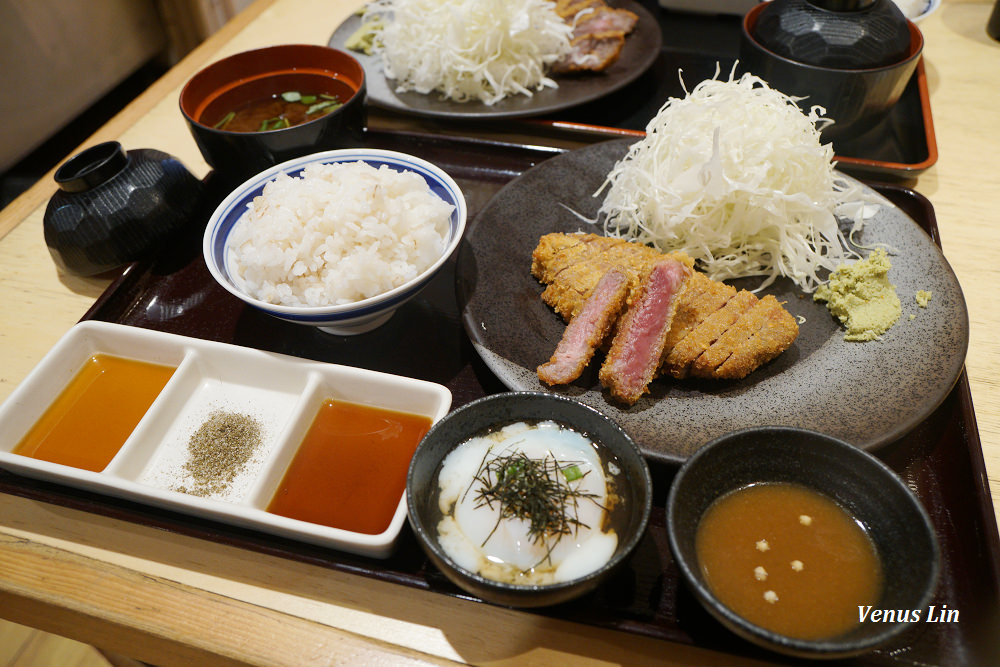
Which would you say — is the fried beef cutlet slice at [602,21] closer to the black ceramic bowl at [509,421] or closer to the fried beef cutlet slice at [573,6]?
the fried beef cutlet slice at [573,6]

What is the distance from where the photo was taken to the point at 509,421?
1.69 metres

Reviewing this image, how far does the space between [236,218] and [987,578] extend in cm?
239

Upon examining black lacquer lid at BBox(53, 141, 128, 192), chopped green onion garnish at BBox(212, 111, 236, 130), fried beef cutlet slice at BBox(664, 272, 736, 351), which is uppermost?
black lacquer lid at BBox(53, 141, 128, 192)

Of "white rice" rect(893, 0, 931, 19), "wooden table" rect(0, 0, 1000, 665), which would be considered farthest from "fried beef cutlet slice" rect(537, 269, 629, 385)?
"white rice" rect(893, 0, 931, 19)

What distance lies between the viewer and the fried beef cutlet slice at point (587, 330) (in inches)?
74.2

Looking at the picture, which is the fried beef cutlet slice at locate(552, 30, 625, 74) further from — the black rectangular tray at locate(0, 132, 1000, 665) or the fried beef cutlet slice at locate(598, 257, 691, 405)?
the fried beef cutlet slice at locate(598, 257, 691, 405)

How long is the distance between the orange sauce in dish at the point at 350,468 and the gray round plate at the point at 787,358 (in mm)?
357

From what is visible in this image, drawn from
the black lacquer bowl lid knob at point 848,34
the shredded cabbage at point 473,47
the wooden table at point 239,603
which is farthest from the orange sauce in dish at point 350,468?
the black lacquer bowl lid knob at point 848,34

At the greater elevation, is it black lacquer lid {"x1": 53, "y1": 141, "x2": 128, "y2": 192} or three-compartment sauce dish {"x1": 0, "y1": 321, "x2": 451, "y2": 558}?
black lacquer lid {"x1": 53, "y1": 141, "x2": 128, "y2": 192}

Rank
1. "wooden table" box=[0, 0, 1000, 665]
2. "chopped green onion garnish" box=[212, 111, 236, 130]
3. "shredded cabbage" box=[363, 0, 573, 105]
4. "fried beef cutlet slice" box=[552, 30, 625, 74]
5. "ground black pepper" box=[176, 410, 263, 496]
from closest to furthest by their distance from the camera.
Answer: "wooden table" box=[0, 0, 1000, 665] < "ground black pepper" box=[176, 410, 263, 496] < "chopped green onion garnish" box=[212, 111, 236, 130] < "shredded cabbage" box=[363, 0, 573, 105] < "fried beef cutlet slice" box=[552, 30, 625, 74]

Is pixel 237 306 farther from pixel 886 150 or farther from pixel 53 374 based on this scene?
pixel 886 150

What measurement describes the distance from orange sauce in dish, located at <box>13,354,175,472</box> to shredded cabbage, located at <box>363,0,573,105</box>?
73.1 inches

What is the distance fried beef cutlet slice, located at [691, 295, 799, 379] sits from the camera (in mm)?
1910

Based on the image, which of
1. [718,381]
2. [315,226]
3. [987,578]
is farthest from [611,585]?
[315,226]
